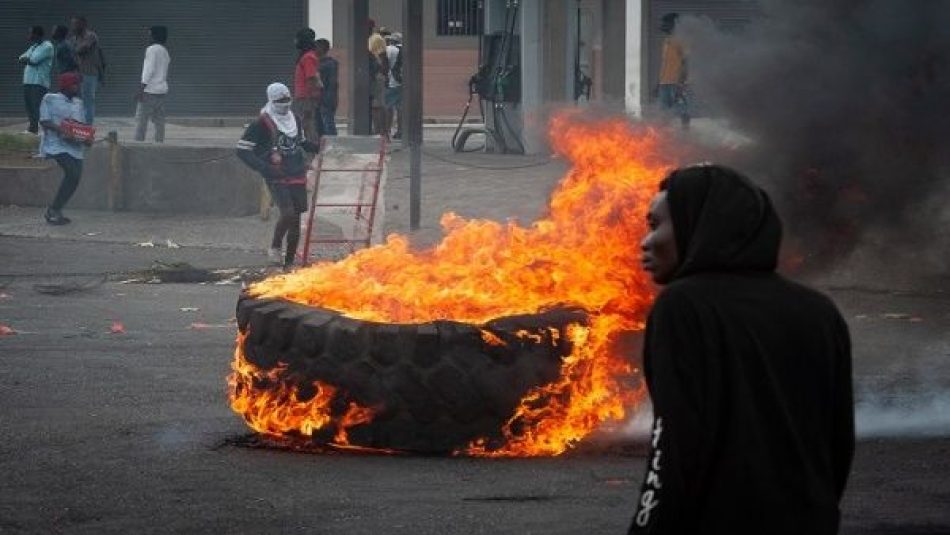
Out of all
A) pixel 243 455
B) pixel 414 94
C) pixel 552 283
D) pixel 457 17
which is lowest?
pixel 243 455

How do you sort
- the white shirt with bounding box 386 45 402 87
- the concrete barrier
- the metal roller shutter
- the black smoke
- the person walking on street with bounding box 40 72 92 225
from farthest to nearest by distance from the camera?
the metal roller shutter < the white shirt with bounding box 386 45 402 87 < the concrete barrier < the person walking on street with bounding box 40 72 92 225 < the black smoke

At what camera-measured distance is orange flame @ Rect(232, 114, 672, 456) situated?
7742 millimetres

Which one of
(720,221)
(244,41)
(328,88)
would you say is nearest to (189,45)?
(244,41)

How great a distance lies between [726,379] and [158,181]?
17112mm

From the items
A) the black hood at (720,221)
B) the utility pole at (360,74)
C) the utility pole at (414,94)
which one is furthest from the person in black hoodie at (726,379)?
the utility pole at (360,74)

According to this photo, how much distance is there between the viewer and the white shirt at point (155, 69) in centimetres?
2606

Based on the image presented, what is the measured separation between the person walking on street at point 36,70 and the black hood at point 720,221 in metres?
23.5

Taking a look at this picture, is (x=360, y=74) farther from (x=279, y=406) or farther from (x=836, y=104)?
(x=279, y=406)

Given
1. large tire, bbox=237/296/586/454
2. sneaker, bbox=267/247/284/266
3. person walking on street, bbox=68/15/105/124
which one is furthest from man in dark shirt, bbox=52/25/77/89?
large tire, bbox=237/296/586/454

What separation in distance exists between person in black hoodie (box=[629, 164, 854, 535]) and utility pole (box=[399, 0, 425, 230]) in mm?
13864

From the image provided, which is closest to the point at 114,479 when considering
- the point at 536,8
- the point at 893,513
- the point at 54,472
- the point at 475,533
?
the point at 54,472

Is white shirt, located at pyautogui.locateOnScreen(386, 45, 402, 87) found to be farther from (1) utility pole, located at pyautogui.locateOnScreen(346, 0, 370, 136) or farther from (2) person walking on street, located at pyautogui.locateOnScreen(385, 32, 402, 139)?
(1) utility pole, located at pyautogui.locateOnScreen(346, 0, 370, 136)

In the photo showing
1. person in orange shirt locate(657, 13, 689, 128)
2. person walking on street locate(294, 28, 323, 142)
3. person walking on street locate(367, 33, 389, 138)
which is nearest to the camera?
person walking on street locate(294, 28, 323, 142)

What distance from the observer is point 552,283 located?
8203mm
